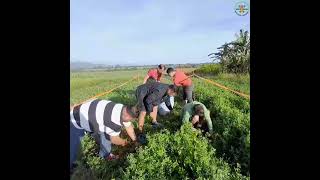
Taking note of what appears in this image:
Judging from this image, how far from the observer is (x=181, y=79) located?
11.9ft

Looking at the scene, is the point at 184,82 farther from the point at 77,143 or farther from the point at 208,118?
the point at 77,143

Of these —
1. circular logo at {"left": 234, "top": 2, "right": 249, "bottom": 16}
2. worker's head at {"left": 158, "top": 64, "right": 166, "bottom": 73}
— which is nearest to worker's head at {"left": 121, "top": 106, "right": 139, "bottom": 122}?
worker's head at {"left": 158, "top": 64, "right": 166, "bottom": 73}

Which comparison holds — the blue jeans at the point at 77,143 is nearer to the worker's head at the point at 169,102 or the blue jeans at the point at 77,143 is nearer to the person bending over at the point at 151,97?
the person bending over at the point at 151,97

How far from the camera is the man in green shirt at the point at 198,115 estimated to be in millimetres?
3582

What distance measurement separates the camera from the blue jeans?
138 inches

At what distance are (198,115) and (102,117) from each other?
709 mm

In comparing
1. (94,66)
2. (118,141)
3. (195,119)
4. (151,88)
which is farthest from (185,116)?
(94,66)

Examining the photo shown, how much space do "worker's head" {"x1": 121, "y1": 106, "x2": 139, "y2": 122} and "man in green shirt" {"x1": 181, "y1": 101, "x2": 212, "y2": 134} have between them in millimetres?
351

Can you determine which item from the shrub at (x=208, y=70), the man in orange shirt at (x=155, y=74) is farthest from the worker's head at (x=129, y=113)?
the shrub at (x=208, y=70)
